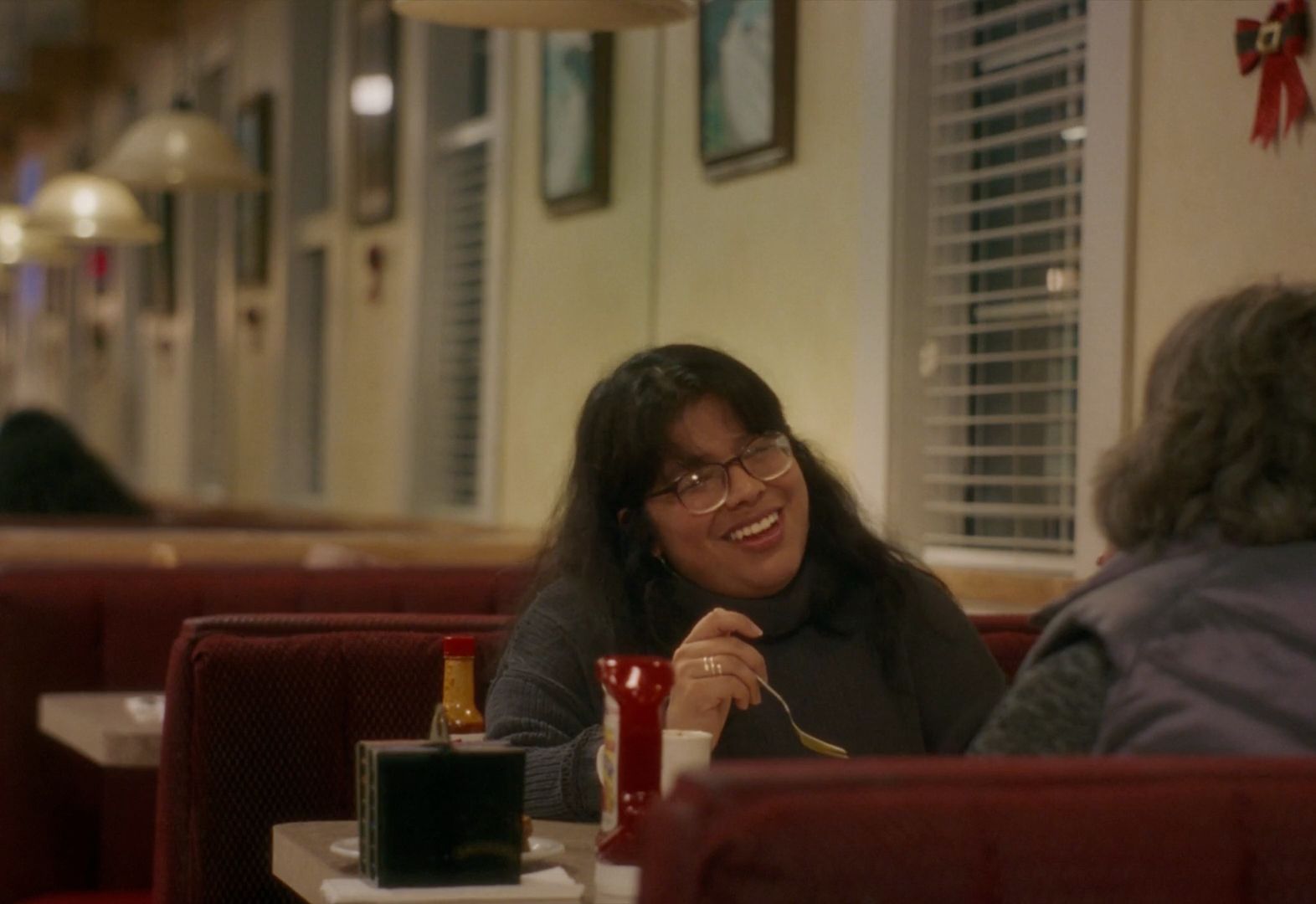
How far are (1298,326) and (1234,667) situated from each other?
0.31m

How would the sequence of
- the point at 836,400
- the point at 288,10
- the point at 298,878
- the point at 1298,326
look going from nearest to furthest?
the point at 1298,326 → the point at 298,878 → the point at 836,400 → the point at 288,10

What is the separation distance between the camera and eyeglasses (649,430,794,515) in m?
2.16

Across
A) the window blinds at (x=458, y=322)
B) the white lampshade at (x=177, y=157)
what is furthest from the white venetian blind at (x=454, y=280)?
the white lampshade at (x=177, y=157)

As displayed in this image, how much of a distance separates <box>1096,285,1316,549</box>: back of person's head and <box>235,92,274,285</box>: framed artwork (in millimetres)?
7037

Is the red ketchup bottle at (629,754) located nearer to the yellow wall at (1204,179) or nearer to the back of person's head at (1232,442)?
the back of person's head at (1232,442)

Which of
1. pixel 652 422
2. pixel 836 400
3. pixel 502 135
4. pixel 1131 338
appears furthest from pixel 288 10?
pixel 652 422

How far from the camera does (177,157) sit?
5746 millimetres

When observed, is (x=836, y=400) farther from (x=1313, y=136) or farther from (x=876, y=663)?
(x=876, y=663)

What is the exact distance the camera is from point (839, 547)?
2.27 metres

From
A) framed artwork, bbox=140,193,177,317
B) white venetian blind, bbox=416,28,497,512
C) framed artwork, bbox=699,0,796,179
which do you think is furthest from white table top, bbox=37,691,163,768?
framed artwork, bbox=140,193,177,317

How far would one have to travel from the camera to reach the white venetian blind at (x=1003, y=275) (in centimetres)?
339

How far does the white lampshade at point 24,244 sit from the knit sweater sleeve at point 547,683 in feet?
21.4

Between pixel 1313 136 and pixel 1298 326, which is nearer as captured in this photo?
pixel 1298 326

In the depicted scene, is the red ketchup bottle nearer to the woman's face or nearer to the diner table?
the diner table
